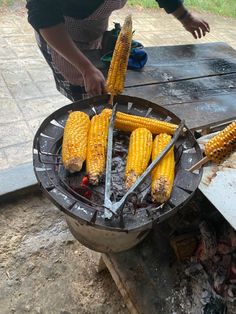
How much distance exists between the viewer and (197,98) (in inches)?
109

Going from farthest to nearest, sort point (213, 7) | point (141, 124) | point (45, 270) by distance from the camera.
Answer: point (213, 7)
point (45, 270)
point (141, 124)

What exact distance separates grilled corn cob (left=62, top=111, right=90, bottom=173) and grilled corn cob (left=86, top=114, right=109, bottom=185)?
3 cm

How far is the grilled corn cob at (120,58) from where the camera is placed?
6.69 feet

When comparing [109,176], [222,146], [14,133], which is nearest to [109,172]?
[109,176]

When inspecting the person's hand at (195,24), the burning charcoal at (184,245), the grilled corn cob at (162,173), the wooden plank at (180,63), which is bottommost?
the burning charcoal at (184,245)

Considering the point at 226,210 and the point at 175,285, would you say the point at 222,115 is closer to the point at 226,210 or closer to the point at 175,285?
the point at 226,210

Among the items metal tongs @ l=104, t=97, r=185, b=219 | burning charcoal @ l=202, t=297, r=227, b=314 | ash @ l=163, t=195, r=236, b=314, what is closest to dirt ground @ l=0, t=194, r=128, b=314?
ash @ l=163, t=195, r=236, b=314

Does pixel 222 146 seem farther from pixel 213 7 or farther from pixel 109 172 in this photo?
pixel 213 7

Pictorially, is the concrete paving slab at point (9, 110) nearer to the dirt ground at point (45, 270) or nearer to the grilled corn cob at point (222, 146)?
the dirt ground at point (45, 270)

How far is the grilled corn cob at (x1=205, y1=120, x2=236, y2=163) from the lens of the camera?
1711 mm

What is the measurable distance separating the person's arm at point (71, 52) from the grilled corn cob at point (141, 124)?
442mm

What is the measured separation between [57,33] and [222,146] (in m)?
1.32

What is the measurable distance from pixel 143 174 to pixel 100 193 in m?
0.24

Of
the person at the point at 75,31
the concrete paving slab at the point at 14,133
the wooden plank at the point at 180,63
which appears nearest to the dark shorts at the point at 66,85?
the person at the point at 75,31
